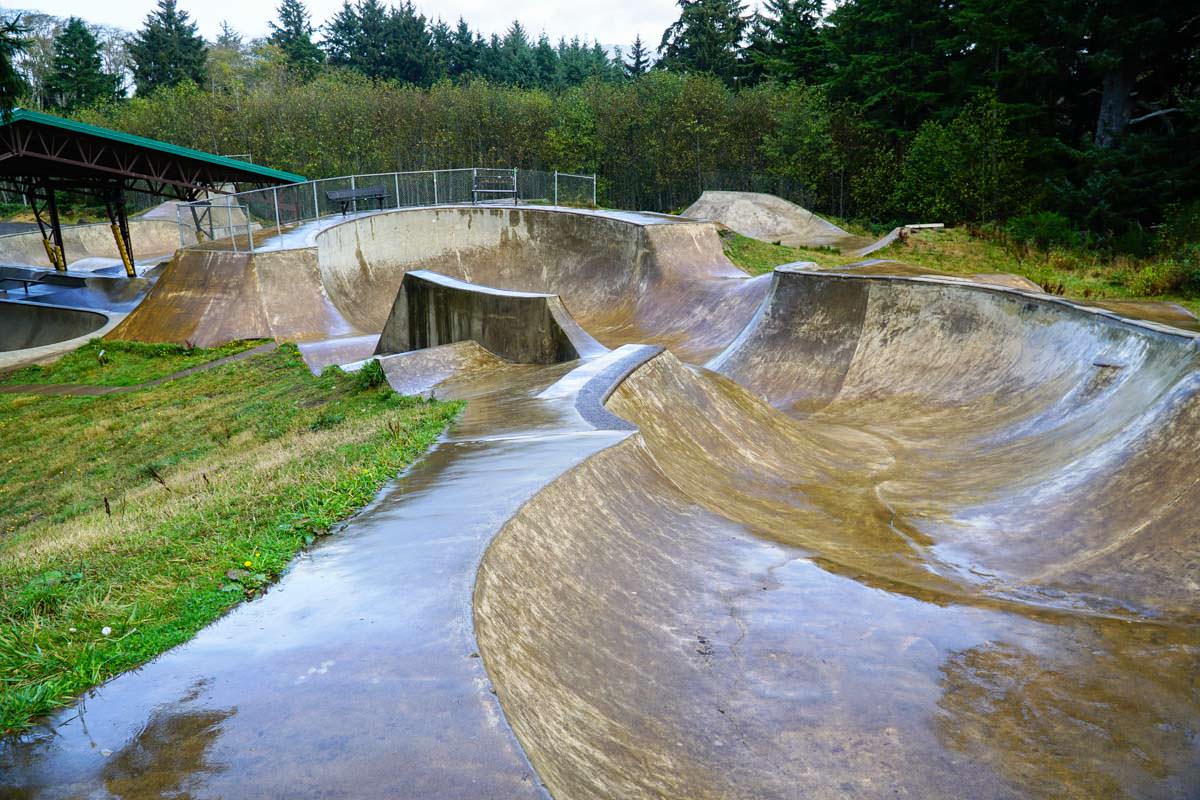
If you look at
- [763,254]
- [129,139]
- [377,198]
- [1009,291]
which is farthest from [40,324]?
[1009,291]

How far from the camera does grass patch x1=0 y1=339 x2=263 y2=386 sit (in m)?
17.8

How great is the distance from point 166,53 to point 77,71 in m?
8.57

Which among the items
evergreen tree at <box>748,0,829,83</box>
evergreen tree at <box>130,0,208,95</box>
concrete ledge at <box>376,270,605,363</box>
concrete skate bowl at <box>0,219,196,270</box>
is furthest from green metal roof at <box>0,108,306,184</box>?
evergreen tree at <box>130,0,208,95</box>

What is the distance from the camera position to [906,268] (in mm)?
15664

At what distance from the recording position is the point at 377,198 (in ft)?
94.0

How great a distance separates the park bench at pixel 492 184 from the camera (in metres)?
30.3

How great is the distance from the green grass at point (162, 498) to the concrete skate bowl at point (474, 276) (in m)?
4.01

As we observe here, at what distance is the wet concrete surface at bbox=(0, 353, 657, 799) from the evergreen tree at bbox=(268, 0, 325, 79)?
78986 millimetres

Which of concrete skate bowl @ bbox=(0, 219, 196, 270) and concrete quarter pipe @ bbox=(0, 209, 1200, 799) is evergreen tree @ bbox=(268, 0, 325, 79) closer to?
concrete skate bowl @ bbox=(0, 219, 196, 270)

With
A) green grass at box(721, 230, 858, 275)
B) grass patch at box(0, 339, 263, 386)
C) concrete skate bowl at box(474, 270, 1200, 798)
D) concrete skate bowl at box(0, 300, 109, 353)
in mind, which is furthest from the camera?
green grass at box(721, 230, 858, 275)

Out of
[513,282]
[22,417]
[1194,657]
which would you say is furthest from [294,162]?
[1194,657]

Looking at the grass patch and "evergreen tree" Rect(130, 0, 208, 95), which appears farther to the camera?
"evergreen tree" Rect(130, 0, 208, 95)

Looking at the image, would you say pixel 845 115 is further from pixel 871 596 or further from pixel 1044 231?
pixel 871 596

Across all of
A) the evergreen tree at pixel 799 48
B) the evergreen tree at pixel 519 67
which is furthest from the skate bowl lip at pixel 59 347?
the evergreen tree at pixel 519 67
